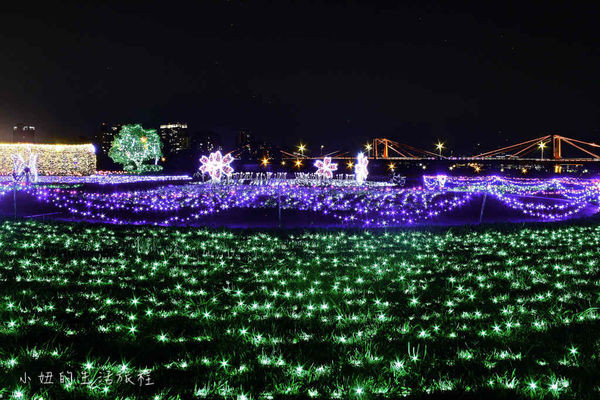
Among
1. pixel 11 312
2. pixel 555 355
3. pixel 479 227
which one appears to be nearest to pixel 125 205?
pixel 479 227

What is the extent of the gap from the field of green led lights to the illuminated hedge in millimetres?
33874

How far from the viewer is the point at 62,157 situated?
1532 inches

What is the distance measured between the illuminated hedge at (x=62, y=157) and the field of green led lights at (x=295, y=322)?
33874mm

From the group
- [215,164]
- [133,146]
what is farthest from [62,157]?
[215,164]

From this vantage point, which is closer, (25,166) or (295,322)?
(295,322)

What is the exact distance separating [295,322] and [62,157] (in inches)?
1552

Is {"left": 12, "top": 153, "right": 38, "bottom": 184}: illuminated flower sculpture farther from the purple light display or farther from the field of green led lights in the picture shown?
the field of green led lights

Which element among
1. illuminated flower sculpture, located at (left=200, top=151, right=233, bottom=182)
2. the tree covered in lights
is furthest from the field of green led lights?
the tree covered in lights

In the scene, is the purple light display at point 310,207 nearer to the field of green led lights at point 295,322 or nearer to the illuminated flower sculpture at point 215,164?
the field of green led lights at point 295,322

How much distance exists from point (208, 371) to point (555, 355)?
236 cm

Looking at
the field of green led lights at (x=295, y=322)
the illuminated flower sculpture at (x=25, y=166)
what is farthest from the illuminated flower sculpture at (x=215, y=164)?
the field of green led lights at (x=295, y=322)

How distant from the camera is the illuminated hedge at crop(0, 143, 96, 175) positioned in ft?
124

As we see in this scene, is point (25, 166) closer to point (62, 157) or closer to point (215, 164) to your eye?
point (62, 157)

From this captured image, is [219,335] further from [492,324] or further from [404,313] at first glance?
A: [492,324]
